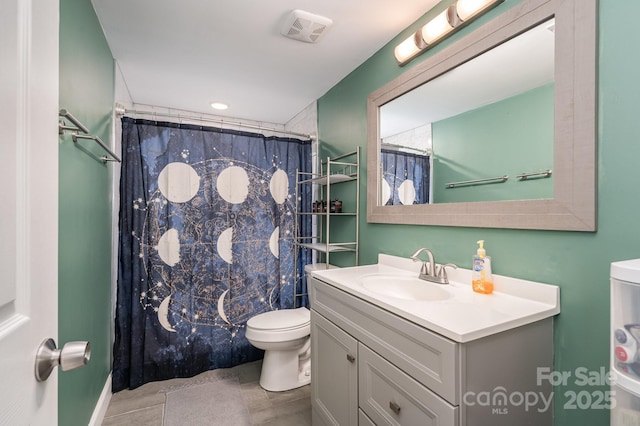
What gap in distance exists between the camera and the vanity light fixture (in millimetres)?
1253

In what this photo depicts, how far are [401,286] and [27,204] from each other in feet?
4.66

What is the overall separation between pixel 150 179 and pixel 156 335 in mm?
1167

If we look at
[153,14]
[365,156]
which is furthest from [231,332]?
[153,14]

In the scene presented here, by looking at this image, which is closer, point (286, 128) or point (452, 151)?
point (452, 151)

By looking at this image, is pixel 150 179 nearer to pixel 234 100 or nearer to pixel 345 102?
pixel 234 100

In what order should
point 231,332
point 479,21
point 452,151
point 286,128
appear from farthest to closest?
point 286,128 < point 231,332 < point 452,151 < point 479,21

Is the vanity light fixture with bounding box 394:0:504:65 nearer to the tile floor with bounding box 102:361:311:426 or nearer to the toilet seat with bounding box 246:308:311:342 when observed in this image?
the toilet seat with bounding box 246:308:311:342

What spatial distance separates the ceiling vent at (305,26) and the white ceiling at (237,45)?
0.03m

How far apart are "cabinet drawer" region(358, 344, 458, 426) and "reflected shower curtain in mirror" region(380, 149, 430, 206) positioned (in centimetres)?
86

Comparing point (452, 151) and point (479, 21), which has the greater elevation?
point (479, 21)

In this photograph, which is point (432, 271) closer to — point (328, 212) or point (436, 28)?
point (328, 212)

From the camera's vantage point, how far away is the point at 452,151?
1430mm

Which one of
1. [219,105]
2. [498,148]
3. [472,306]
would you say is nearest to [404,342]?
[472,306]

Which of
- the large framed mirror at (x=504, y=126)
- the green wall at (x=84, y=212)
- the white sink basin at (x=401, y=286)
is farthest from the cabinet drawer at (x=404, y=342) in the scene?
the green wall at (x=84, y=212)
